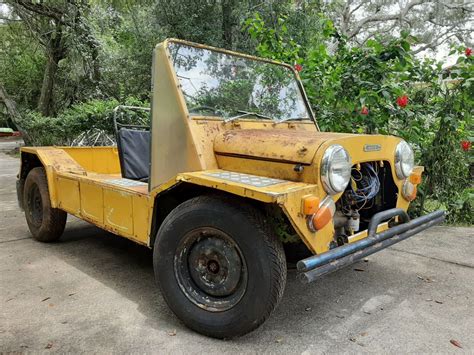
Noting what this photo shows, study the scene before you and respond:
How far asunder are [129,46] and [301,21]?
5404mm

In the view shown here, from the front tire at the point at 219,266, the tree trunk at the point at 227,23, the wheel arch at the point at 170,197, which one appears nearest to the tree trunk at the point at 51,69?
the tree trunk at the point at 227,23

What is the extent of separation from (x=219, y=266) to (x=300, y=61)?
Result: 397 centimetres

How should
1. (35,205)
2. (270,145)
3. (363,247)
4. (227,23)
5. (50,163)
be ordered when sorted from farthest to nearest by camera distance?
(227,23) < (35,205) < (50,163) < (270,145) < (363,247)

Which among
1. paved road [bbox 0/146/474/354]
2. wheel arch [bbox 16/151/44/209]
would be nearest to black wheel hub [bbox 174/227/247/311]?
paved road [bbox 0/146/474/354]

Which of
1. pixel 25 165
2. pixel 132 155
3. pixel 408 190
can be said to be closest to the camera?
pixel 408 190

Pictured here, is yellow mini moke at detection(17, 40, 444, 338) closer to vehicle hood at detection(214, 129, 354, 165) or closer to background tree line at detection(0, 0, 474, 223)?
vehicle hood at detection(214, 129, 354, 165)

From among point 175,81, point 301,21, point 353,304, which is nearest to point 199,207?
point 175,81

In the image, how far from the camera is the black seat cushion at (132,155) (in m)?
4.41

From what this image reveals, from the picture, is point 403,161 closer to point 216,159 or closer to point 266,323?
point 216,159

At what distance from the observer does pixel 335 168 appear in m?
2.64

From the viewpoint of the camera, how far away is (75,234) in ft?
17.5

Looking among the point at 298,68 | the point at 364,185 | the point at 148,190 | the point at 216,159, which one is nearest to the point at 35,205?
the point at 148,190

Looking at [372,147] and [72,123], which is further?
[72,123]

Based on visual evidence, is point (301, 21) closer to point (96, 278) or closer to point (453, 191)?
point (453, 191)
